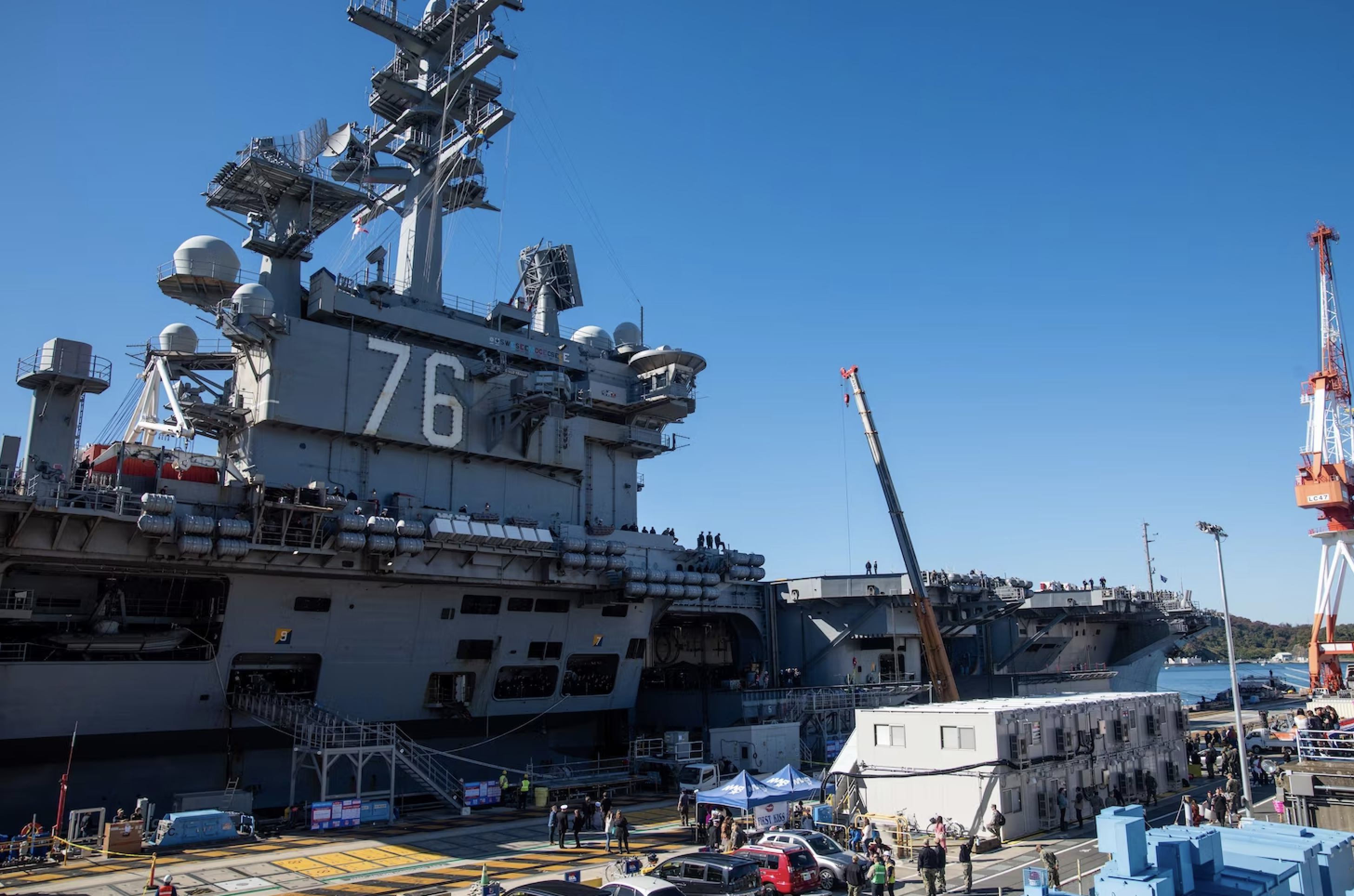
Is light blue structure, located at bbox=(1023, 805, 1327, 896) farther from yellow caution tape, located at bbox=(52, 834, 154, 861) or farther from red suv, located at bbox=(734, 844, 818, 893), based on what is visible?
yellow caution tape, located at bbox=(52, 834, 154, 861)

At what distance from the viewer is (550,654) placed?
33875 millimetres

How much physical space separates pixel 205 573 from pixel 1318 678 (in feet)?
192

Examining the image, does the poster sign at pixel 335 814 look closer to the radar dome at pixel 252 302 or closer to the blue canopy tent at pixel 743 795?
the blue canopy tent at pixel 743 795

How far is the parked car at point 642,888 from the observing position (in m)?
13.8

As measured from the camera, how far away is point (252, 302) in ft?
87.2

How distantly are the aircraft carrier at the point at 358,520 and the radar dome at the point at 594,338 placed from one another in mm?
893

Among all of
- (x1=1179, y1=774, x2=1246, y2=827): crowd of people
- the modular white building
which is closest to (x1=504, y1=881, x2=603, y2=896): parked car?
the modular white building

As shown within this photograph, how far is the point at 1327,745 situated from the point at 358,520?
23.5 m

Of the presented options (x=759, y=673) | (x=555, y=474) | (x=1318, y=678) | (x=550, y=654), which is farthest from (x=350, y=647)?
(x=1318, y=678)

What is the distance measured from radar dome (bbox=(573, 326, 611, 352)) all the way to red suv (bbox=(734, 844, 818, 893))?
2472 cm

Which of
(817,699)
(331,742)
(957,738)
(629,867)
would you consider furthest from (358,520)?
(817,699)


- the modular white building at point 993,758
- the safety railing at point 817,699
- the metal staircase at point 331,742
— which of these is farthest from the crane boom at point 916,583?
the metal staircase at point 331,742

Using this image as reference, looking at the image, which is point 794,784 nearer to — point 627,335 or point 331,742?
point 331,742

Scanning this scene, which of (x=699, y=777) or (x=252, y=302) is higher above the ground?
(x=252, y=302)
